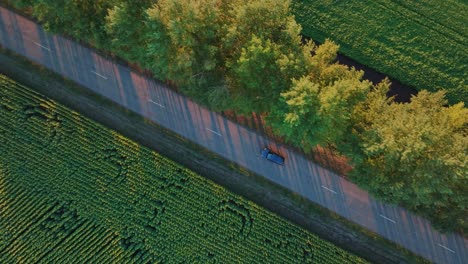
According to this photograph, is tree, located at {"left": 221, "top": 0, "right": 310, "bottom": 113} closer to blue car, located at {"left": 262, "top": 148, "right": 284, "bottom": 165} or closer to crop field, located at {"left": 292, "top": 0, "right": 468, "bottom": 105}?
blue car, located at {"left": 262, "top": 148, "right": 284, "bottom": 165}

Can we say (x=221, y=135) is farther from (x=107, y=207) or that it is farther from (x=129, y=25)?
(x=129, y=25)

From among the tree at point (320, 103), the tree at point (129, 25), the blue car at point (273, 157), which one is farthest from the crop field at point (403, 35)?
the tree at point (129, 25)

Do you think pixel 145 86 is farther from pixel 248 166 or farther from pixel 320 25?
pixel 320 25

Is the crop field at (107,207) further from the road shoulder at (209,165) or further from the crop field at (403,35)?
the crop field at (403,35)

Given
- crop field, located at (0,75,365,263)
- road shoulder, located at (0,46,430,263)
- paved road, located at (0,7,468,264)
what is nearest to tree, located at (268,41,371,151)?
paved road, located at (0,7,468,264)

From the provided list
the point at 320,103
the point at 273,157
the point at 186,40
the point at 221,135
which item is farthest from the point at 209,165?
the point at 320,103
